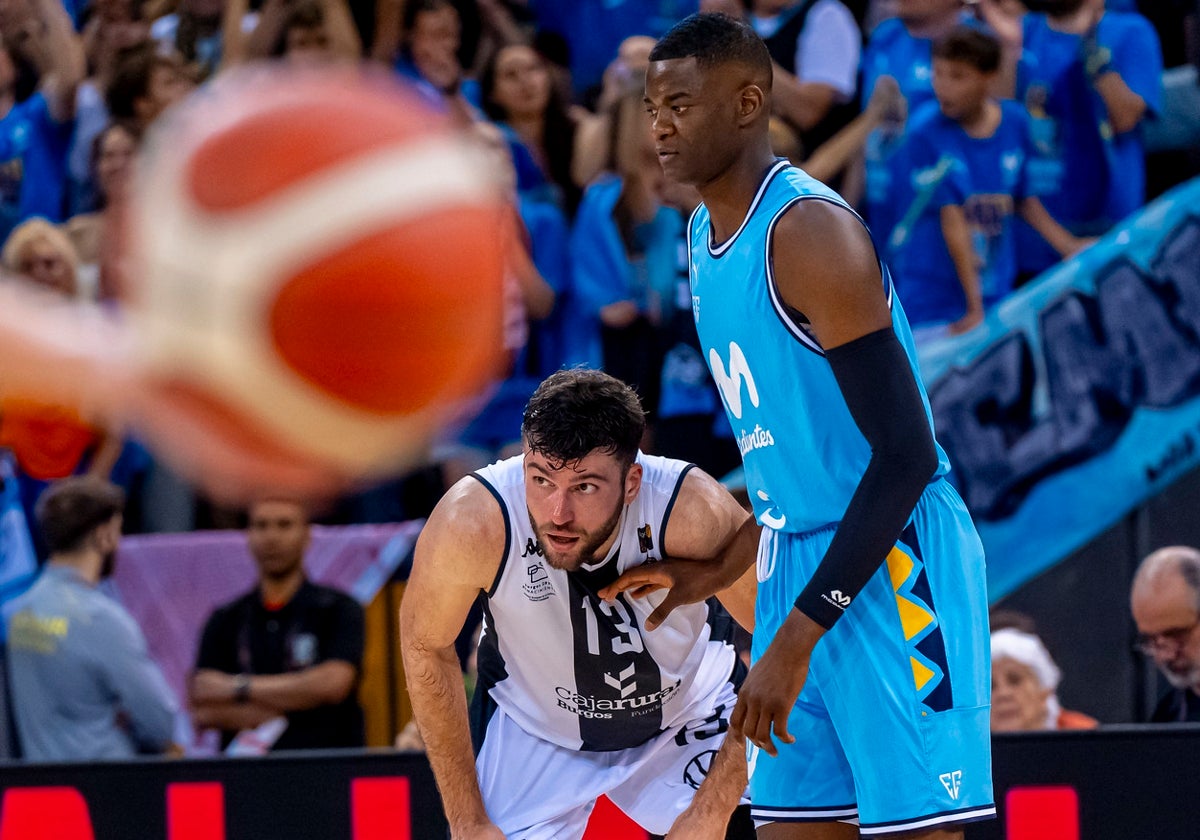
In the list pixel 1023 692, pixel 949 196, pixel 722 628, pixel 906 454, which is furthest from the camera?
pixel 949 196

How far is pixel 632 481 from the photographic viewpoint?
9.62 ft

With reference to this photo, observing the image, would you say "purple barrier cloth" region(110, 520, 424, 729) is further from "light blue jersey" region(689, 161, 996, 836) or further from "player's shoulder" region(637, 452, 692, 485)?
"light blue jersey" region(689, 161, 996, 836)

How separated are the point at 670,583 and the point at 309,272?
1.79 m

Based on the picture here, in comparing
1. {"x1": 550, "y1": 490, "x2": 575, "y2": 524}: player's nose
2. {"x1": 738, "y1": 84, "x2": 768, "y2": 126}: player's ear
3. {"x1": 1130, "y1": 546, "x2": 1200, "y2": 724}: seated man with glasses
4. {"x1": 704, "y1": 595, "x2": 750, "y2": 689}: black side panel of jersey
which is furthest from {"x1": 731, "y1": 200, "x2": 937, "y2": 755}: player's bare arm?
{"x1": 1130, "y1": 546, "x2": 1200, "y2": 724}: seated man with glasses

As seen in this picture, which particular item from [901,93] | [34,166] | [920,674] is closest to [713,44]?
[920,674]

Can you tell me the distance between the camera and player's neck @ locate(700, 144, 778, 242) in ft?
7.80

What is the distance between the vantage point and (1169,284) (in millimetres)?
5531

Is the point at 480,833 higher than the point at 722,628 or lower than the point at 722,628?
lower

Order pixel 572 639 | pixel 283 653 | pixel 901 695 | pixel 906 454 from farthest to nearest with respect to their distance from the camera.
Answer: pixel 283 653 → pixel 572 639 → pixel 901 695 → pixel 906 454

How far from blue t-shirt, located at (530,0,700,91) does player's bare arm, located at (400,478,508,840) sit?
11.5 feet

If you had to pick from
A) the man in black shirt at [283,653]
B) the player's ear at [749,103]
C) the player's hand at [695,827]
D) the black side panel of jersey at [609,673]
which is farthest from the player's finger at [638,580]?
the man in black shirt at [283,653]

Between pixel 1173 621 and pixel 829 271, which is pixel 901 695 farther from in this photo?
pixel 1173 621

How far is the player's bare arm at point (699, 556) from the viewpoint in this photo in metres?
2.91

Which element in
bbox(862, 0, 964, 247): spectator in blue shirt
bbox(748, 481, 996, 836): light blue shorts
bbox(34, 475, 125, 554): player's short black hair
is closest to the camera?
bbox(748, 481, 996, 836): light blue shorts
